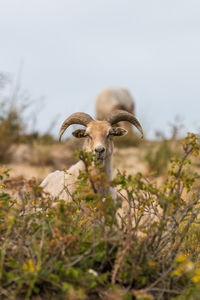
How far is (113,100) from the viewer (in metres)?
24.8

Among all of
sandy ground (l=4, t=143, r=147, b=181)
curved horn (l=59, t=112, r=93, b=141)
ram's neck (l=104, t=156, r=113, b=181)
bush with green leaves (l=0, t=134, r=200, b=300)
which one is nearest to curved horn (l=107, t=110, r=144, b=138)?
curved horn (l=59, t=112, r=93, b=141)

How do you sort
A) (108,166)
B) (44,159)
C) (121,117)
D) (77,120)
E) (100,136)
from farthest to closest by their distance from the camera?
(44,159)
(121,117)
(77,120)
(108,166)
(100,136)

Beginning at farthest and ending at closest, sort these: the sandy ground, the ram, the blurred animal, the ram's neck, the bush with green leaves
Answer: the blurred animal, the sandy ground, the ram's neck, the ram, the bush with green leaves

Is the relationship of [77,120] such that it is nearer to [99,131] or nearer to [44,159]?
[99,131]

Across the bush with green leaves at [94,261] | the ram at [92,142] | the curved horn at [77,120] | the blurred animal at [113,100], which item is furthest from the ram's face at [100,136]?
the blurred animal at [113,100]

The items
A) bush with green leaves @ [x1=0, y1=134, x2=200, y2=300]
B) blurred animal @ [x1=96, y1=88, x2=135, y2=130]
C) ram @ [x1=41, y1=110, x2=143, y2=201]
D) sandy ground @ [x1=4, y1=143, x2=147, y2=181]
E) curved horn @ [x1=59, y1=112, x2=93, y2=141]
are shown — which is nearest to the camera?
bush with green leaves @ [x1=0, y1=134, x2=200, y2=300]

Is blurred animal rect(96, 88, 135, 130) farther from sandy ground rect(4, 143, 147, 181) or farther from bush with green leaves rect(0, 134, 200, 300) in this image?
bush with green leaves rect(0, 134, 200, 300)

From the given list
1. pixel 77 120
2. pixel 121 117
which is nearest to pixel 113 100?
pixel 121 117

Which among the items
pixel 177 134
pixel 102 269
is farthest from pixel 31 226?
pixel 177 134

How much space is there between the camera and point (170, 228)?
3.16 meters

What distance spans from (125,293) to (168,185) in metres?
0.88

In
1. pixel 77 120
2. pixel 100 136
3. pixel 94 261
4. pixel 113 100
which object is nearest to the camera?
pixel 94 261

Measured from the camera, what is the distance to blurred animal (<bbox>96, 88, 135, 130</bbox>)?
24611 mm

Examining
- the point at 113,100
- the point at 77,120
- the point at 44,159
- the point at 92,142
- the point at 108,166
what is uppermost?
the point at 113,100
